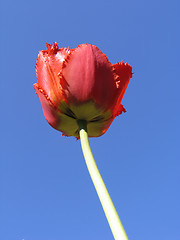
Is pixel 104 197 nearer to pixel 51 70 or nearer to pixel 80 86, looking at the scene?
pixel 80 86

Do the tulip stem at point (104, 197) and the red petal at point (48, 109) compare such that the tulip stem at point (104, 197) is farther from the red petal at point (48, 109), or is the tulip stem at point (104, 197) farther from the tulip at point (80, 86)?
the red petal at point (48, 109)

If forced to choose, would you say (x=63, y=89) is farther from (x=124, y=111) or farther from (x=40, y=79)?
(x=124, y=111)

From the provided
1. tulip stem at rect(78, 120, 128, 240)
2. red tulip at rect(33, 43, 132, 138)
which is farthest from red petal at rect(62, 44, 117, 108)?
tulip stem at rect(78, 120, 128, 240)

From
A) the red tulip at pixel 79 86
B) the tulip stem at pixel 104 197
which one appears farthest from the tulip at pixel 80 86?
the tulip stem at pixel 104 197

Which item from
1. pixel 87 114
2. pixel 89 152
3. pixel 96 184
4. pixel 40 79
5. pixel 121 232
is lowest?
pixel 121 232

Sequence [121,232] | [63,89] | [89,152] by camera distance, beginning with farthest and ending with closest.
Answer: [63,89]
[89,152]
[121,232]

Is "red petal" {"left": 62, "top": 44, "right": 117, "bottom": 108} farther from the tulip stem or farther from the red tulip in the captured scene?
the tulip stem

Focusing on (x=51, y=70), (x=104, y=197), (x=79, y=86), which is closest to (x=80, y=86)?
(x=79, y=86)

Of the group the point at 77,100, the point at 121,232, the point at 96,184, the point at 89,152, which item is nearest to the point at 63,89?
the point at 77,100
